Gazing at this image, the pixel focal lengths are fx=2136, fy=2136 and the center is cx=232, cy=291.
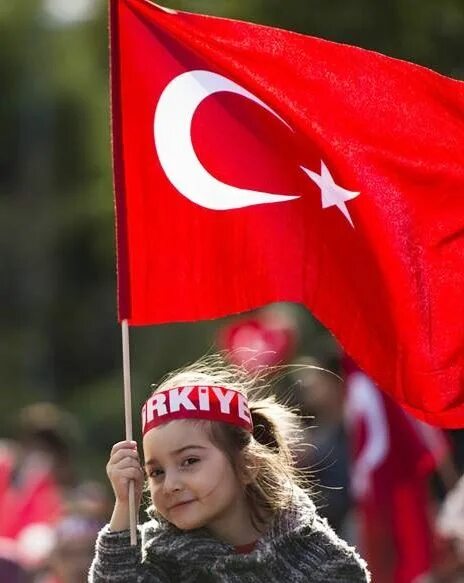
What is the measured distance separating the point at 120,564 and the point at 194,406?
A: 535mm

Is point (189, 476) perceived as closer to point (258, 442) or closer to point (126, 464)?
point (126, 464)

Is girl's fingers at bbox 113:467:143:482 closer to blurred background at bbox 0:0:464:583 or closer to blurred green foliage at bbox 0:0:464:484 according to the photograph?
blurred background at bbox 0:0:464:583

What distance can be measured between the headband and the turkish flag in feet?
1.76

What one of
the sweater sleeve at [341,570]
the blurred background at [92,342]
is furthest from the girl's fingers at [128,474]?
the blurred background at [92,342]

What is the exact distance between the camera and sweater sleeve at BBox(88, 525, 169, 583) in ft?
20.7

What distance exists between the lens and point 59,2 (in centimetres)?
2970

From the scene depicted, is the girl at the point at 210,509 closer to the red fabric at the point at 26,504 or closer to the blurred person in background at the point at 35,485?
the blurred person in background at the point at 35,485

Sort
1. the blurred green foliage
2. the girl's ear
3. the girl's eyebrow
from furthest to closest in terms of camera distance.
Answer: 1. the blurred green foliage
2. the girl's ear
3. the girl's eyebrow

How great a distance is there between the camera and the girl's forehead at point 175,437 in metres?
6.42

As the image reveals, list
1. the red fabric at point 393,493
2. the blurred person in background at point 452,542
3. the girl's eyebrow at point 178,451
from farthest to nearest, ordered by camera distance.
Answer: the red fabric at point 393,493 → the blurred person in background at point 452,542 → the girl's eyebrow at point 178,451

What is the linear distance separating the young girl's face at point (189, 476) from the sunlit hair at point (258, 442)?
56 mm

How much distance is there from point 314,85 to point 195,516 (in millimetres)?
1597

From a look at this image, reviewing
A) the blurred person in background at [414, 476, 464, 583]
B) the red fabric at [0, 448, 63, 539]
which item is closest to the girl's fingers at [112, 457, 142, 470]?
the blurred person in background at [414, 476, 464, 583]

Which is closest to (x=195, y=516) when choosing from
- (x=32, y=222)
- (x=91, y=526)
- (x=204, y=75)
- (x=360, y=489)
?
(x=204, y=75)
